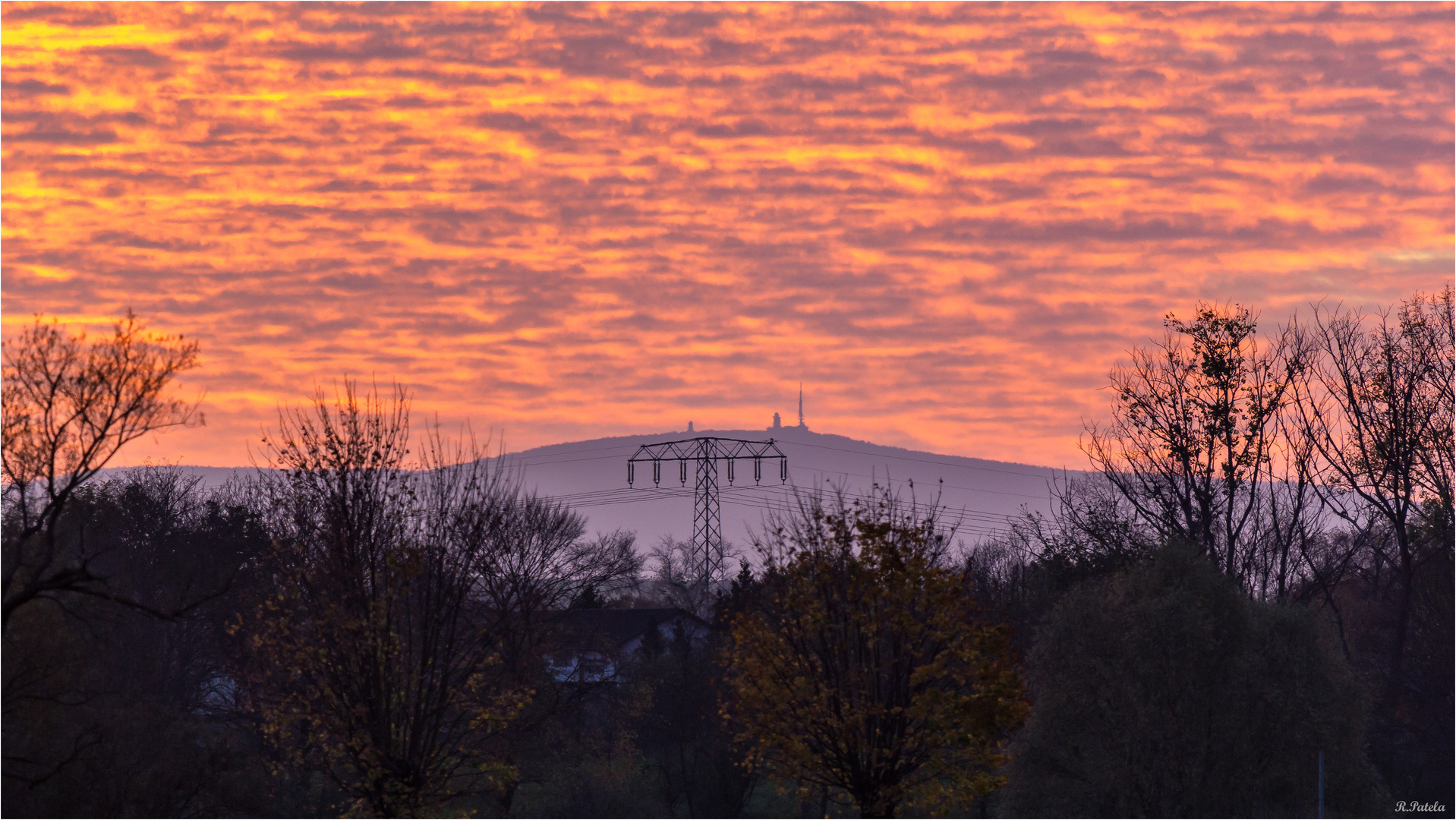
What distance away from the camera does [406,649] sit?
29219mm

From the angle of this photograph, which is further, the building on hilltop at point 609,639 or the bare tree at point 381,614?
the building on hilltop at point 609,639

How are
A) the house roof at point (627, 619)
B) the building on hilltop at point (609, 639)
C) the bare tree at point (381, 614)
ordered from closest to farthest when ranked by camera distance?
the bare tree at point (381, 614) < the building on hilltop at point (609, 639) < the house roof at point (627, 619)

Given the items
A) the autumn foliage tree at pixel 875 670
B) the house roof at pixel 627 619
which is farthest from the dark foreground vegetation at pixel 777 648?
the house roof at pixel 627 619

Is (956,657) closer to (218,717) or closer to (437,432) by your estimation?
(437,432)

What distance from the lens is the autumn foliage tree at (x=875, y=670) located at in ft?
93.5

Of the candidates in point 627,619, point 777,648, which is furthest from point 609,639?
point 777,648

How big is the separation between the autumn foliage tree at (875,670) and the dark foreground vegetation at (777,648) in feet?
0.33

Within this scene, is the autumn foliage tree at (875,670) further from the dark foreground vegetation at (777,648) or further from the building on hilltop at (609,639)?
the building on hilltop at (609,639)

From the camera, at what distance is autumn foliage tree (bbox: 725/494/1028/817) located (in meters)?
28.5

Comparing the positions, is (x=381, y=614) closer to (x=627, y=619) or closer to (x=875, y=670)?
(x=875, y=670)

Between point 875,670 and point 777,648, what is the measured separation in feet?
7.75

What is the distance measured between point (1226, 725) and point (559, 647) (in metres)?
28.7

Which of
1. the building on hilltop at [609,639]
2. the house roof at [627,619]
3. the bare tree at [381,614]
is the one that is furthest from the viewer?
the house roof at [627,619]

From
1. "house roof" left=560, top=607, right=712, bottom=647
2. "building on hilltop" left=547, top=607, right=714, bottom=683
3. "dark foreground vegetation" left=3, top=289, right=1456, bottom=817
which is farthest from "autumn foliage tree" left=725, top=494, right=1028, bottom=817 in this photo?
"house roof" left=560, top=607, right=712, bottom=647
